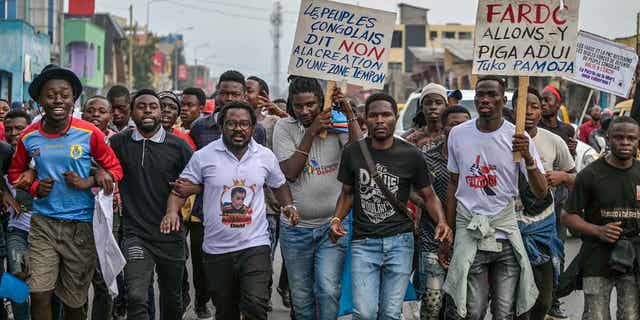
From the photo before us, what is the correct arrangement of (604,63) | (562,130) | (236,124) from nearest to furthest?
(236,124) → (562,130) → (604,63)

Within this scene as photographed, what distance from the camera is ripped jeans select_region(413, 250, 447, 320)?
7.50 m

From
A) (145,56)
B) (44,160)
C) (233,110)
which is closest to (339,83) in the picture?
(233,110)

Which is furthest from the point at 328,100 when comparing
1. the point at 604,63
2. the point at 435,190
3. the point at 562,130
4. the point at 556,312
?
the point at 604,63

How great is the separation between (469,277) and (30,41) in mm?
32497

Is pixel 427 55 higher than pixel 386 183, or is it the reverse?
pixel 427 55

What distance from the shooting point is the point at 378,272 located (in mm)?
6848

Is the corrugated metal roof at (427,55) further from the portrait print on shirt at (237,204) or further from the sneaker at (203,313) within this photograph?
the portrait print on shirt at (237,204)

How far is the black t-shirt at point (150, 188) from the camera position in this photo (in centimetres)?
730

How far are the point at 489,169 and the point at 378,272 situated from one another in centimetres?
101

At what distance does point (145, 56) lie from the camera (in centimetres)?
7744

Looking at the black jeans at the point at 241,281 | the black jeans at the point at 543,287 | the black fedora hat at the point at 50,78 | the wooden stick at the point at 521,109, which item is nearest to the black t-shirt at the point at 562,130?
the black jeans at the point at 543,287

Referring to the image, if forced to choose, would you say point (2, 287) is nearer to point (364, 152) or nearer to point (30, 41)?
point (364, 152)

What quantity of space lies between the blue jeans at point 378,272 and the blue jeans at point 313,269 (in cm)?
29

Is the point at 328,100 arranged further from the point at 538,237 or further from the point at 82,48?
the point at 82,48
